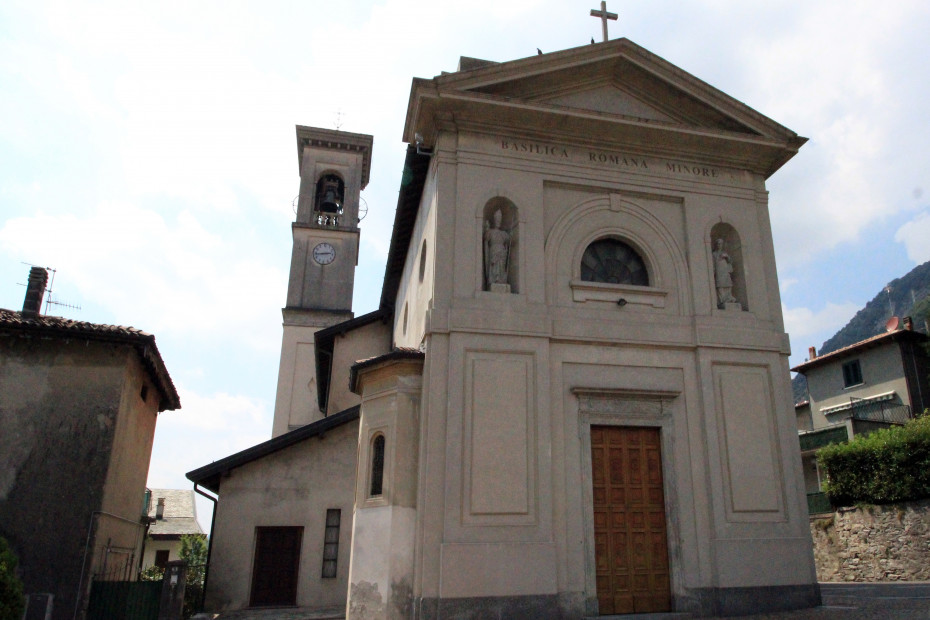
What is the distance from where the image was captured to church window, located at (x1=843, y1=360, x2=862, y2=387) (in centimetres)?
2717

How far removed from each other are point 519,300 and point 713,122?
18.2 ft

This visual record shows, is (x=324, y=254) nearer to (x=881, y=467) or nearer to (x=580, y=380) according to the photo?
(x=580, y=380)

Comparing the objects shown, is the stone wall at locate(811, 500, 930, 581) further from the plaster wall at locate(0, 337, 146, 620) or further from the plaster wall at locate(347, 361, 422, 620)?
the plaster wall at locate(0, 337, 146, 620)

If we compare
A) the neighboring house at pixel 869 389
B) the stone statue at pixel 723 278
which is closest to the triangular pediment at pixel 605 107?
the stone statue at pixel 723 278

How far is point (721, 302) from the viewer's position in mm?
12219

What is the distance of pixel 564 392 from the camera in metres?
10.9

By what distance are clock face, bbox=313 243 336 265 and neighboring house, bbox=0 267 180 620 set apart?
14.8 metres

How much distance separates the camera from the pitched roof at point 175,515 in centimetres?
3472

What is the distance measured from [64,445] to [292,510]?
15.1 feet

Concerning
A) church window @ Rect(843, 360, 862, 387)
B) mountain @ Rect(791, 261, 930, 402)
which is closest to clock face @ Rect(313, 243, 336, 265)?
church window @ Rect(843, 360, 862, 387)

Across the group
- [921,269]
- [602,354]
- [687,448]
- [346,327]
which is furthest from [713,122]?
[921,269]

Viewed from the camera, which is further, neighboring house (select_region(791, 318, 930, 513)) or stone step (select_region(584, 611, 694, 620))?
neighboring house (select_region(791, 318, 930, 513))

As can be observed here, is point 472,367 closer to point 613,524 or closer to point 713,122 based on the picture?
point 613,524

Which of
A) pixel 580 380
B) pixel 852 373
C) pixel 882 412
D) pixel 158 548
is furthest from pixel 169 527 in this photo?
pixel 882 412
